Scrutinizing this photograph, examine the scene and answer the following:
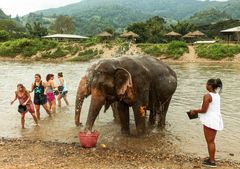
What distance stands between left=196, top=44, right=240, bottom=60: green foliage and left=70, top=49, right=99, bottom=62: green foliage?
12147mm

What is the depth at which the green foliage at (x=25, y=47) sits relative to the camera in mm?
52375

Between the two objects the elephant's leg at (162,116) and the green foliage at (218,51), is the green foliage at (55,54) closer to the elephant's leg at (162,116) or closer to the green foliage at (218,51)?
the green foliage at (218,51)

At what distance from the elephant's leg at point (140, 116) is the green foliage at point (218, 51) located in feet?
116

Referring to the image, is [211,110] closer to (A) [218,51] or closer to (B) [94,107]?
(B) [94,107]

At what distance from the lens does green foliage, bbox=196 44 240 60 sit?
43531mm

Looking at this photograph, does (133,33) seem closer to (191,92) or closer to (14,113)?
(191,92)

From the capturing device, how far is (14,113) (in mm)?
13203

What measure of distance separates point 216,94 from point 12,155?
13.7 ft

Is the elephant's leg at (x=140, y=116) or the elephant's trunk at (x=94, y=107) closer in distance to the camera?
the elephant's trunk at (x=94, y=107)

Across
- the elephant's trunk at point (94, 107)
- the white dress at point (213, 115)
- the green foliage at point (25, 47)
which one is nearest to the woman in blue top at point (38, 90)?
the elephant's trunk at point (94, 107)

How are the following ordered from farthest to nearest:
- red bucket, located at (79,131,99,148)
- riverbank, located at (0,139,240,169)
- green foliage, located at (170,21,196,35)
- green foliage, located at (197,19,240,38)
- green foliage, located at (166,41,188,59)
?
1. green foliage, located at (197,19,240,38)
2. green foliage, located at (170,21,196,35)
3. green foliage, located at (166,41,188,59)
4. red bucket, located at (79,131,99,148)
5. riverbank, located at (0,139,240,169)

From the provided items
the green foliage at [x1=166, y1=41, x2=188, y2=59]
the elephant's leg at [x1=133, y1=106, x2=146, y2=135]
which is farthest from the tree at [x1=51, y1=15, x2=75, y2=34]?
the elephant's leg at [x1=133, y1=106, x2=146, y2=135]

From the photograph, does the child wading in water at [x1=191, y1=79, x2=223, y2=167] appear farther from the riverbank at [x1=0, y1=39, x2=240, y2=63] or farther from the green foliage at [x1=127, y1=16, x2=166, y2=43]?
the green foliage at [x1=127, y1=16, x2=166, y2=43]

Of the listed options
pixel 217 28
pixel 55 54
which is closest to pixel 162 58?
pixel 55 54
